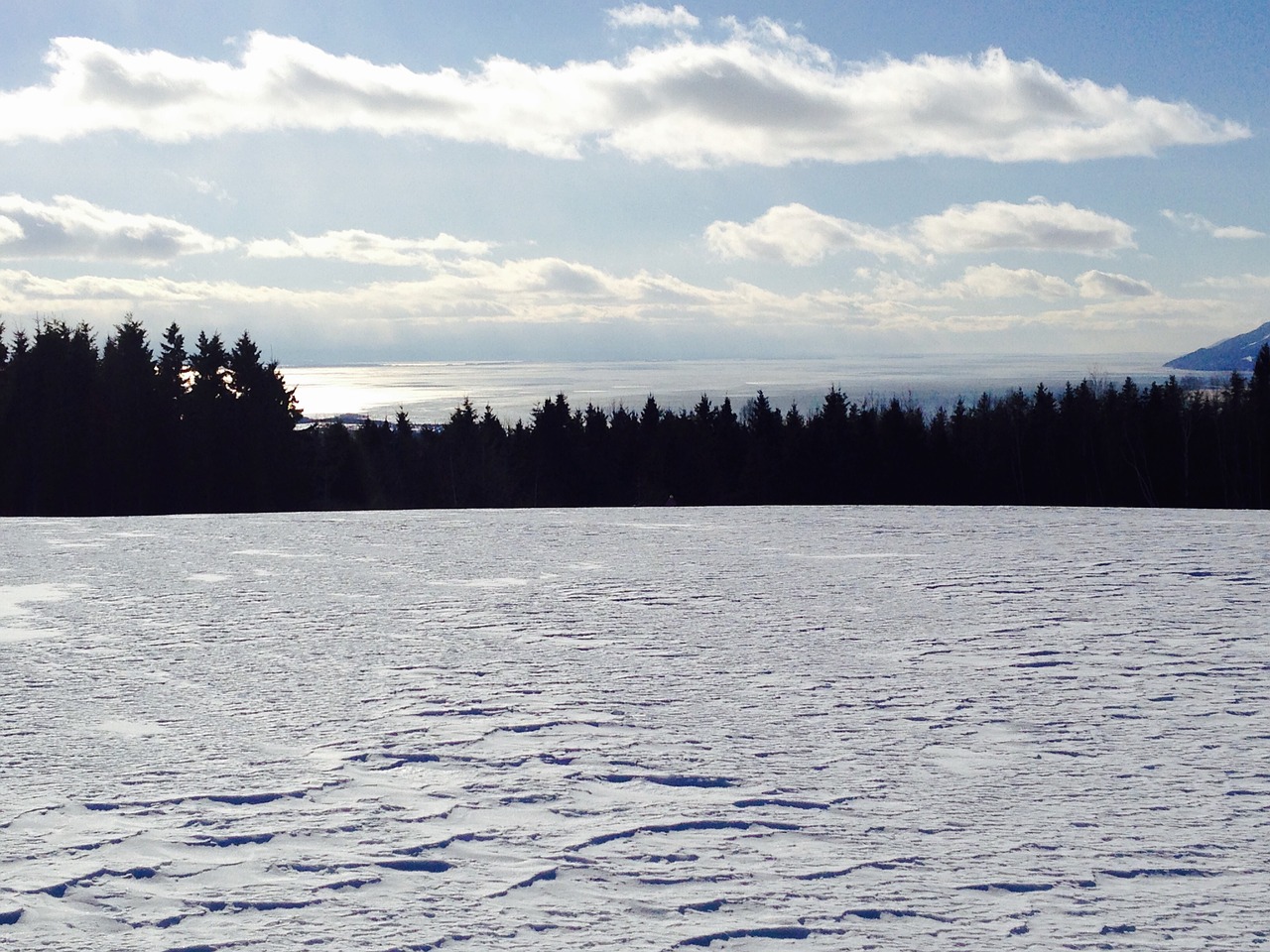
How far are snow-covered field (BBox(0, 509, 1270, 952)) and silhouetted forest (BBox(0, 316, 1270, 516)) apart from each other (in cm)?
3481

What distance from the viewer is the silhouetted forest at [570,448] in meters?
38.2

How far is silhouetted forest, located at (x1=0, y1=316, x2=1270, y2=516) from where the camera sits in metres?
38.2

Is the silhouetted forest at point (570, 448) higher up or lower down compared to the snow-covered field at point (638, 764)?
higher up

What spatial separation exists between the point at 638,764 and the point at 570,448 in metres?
52.2

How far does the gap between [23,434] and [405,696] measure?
131 ft

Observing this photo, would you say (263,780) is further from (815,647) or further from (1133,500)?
(1133,500)

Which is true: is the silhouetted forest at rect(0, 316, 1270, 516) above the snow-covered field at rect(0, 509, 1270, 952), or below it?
above

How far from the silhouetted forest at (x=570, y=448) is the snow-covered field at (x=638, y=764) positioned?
3481 cm

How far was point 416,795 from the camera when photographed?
3.16 meters

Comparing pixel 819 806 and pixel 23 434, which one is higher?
pixel 23 434

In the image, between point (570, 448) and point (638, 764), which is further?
point (570, 448)

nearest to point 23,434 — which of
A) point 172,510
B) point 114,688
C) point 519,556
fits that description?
point 172,510

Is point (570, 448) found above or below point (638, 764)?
above

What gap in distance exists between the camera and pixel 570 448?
55.5 meters
